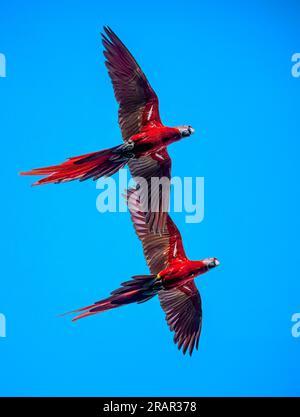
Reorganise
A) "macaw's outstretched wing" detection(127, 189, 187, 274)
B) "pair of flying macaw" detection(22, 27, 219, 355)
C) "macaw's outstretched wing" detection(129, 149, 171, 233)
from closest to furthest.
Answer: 1. "pair of flying macaw" detection(22, 27, 219, 355)
2. "macaw's outstretched wing" detection(129, 149, 171, 233)
3. "macaw's outstretched wing" detection(127, 189, 187, 274)

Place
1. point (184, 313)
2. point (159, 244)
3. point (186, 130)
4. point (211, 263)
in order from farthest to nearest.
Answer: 1. point (184, 313)
2. point (159, 244)
3. point (211, 263)
4. point (186, 130)

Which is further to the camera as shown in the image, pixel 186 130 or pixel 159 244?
pixel 159 244

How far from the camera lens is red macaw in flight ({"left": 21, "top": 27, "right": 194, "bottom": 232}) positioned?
6438 millimetres

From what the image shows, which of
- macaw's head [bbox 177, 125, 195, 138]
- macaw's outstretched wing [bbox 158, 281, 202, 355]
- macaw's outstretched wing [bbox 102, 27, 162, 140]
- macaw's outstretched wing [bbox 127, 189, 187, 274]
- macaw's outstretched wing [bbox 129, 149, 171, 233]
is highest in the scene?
macaw's outstretched wing [bbox 102, 27, 162, 140]

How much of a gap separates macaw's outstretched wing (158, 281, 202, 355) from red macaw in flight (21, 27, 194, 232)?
65 cm

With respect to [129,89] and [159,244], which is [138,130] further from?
[159,244]

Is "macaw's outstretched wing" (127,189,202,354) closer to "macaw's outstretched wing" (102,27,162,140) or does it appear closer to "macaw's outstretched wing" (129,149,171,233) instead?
"macaw's outstretched wing" (129,149,171,233)

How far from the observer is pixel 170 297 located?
6926mm

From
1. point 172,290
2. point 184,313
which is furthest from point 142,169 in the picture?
point 184,313

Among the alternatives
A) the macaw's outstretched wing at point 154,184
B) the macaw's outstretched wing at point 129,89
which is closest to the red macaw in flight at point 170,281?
the macaw's outstretched wing at point 154,184

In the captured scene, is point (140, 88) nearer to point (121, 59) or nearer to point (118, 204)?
point (121, 59)

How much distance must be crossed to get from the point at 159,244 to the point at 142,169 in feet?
2.20

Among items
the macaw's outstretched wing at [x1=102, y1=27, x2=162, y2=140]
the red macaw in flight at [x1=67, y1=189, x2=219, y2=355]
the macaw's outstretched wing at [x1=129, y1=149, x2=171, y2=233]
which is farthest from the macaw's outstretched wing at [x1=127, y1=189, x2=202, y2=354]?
the macaw's outstretched wing at [x1=102, y1=27, x2=162, y2=140]

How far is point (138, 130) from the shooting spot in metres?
6.55
